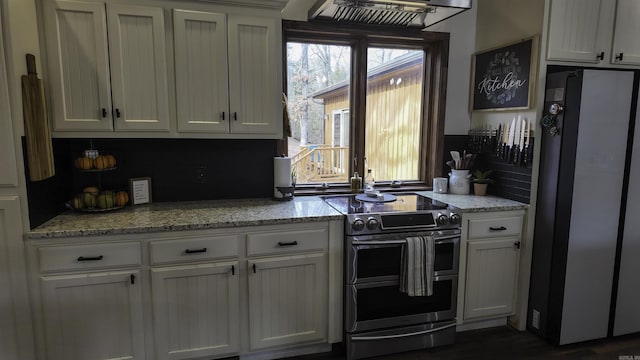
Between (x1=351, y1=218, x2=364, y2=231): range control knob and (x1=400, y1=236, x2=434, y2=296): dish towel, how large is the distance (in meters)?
0.30

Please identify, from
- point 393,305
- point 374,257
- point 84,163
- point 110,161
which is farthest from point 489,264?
point 84,163

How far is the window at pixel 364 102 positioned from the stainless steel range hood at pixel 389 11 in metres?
0.17

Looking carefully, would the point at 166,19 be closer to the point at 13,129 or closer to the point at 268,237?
the point at 13,129

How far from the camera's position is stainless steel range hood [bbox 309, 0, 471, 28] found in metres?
2.34

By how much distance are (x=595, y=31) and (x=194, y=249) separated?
2.93m

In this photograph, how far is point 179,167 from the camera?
106 inches

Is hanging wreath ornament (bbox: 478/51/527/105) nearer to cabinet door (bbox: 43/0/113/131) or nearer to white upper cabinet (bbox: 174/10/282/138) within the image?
white upper cabinet (bbox: 174/10/282/138)

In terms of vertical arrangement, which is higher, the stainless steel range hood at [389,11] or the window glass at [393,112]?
the stainless steel range hood at [389,11]

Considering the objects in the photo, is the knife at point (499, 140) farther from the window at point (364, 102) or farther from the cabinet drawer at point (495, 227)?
the cabinet drawer at point (495, 227)

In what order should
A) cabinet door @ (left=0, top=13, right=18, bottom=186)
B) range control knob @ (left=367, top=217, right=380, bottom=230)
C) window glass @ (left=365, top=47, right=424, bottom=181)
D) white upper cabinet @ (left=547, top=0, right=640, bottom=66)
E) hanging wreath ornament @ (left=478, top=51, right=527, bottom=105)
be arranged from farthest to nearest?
window glass @ (left=365, top=47, right=424, bottom=181), hanging wreath ornament @ (left=478, top=51, right=527, bottom=105), white upper cabinet @ (left=547, top=0, right=640, bottom=66), range control knob @ (left=367, top=217, right=380, bottom=230), cabinet door @ (left=0, top=13, right=18, bottom=186)

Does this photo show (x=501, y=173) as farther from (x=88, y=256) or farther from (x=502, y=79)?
(x=88, y=256)

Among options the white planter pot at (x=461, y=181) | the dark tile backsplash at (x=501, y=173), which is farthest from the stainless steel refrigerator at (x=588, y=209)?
the white planter pot at (x=461, y=181)

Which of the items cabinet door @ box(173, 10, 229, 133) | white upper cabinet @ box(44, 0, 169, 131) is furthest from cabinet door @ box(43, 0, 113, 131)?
cabinet door @ box(173, 10, 229, 133)

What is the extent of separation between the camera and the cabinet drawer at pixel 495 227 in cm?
262
